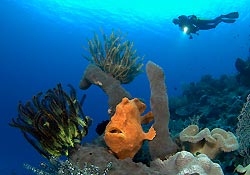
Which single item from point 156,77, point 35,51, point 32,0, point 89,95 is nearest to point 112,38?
point 156,77

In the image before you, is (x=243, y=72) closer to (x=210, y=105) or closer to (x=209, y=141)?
(x=210, y=105)

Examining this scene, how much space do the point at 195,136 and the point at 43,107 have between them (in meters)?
2.80

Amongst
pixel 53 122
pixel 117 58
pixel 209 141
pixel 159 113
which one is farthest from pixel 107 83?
pixel 209 141

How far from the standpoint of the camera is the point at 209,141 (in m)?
5.16

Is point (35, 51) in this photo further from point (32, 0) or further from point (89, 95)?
point (32, 0)

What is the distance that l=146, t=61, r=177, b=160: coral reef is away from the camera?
498 cm

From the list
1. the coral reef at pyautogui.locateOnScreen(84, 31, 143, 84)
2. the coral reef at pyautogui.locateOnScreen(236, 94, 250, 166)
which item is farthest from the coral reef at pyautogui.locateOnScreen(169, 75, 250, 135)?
the coral reef at pyautogui.locateOnScreen(84, 31, 143, 84)

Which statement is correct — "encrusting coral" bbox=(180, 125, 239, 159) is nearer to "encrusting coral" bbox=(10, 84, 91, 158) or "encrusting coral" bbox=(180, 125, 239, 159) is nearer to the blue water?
"encrusting coral" bbox=(10, 84, 91, 158)

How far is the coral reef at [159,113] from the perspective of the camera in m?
4.98

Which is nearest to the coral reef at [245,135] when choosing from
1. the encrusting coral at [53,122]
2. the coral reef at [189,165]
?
the coral reef at [189,165]

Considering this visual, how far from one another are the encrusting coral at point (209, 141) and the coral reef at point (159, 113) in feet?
1.50

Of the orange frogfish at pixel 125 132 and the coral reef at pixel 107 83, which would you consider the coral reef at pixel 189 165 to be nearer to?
the orange frogfish at pixel 125 132

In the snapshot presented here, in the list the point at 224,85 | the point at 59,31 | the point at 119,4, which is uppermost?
the point at 59,31

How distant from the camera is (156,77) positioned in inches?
199
